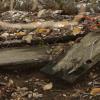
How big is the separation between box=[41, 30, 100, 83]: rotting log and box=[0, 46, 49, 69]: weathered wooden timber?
0.19 m

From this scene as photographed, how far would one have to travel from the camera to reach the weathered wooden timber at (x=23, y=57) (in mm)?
4285

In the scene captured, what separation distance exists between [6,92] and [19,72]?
37 cm

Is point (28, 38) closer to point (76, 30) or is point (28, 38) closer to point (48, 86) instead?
point (76, 30)

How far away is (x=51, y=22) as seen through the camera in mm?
5824

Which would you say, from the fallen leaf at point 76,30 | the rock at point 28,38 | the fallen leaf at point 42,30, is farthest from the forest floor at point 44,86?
the fallen leaf at point 42,30

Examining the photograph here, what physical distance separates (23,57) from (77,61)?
0.72m

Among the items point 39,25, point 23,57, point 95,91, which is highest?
point 39,25

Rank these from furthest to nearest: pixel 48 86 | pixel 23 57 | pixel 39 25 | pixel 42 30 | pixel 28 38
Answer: pixel 39 25
pixel 42 30
pixel 28 38
pixel 23 57
pixel 48 86

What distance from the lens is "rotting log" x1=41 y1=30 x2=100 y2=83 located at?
3943 millimetres

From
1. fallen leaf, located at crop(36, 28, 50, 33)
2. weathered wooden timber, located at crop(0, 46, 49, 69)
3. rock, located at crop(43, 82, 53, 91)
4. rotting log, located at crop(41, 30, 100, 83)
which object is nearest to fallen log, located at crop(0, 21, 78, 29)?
fallen leaf, located at crop(36, 28, 50, 33)

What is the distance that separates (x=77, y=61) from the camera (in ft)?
13.3

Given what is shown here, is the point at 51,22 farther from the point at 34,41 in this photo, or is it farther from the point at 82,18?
the point at 34,41

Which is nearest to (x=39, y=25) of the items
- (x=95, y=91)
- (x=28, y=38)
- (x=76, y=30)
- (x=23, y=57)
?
(x=28, y=38)

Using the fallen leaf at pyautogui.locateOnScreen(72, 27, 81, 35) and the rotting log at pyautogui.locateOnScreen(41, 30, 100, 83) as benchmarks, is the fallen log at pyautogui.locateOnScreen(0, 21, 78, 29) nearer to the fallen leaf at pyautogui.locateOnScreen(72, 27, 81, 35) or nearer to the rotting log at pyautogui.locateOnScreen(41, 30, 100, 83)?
the fallen leaf at pyautogui.locateOnScreen(72, 27, 81, 35)
